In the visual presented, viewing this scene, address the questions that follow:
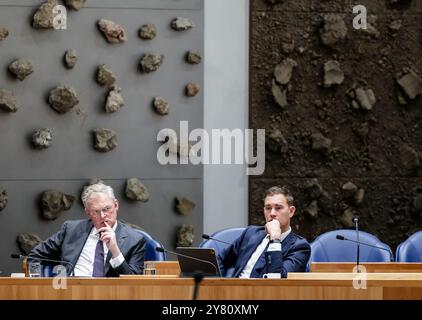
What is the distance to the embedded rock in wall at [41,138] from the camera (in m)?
6.58

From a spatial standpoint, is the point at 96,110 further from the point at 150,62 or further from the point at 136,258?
the point at 136,258

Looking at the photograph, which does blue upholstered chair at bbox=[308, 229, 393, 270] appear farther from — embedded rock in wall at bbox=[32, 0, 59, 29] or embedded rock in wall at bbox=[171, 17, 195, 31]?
embedded rock in wall at bbox=[32, 0, 59, 29]

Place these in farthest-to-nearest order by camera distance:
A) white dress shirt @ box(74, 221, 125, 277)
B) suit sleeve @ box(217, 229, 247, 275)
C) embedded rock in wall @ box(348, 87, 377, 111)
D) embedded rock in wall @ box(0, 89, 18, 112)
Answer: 1. embedded rock in wall @ box(348, 87, 377, 111)
2. embedded rock in wall @ box(0, 89, 18, 112)
3. suit sleeve @ box(217, 229, 247, 275)
4. white dress shirt @ box(74, 221, 125, 277)

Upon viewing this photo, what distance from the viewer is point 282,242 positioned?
5.06 meters

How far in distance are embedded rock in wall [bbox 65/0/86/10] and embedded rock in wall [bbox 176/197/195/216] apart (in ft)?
5.17

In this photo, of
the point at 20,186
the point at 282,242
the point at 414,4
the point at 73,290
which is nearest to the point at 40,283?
the point at 73,290

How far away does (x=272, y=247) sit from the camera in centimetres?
475

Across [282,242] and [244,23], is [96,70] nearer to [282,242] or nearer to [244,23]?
[244,23]

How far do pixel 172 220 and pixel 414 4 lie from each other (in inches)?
98.6

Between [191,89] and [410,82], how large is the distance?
171 centimetres

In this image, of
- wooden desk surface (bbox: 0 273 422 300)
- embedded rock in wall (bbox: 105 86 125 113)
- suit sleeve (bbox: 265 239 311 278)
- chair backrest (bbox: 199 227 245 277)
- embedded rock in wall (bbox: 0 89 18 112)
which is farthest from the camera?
embedded rock in wall (bbox: 105 86 125 113)

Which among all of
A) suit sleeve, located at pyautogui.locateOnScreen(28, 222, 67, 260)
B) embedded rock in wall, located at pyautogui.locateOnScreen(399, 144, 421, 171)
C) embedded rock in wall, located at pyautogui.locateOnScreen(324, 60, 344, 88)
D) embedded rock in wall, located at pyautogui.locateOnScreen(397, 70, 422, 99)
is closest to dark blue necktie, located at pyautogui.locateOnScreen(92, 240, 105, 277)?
suit sleeve, located at pyautogui.locateOnScreen(28, 222, 67, 260)

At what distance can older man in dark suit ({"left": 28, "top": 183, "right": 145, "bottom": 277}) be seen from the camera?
4.99m
